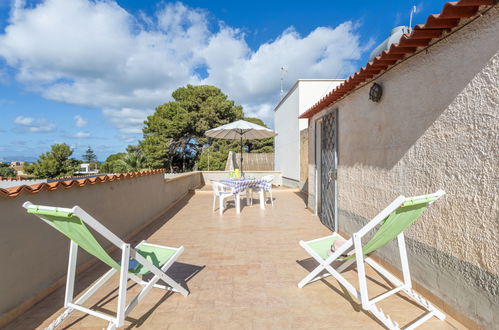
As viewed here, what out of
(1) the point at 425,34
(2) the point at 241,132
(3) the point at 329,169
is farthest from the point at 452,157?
(2) the point at 241,132

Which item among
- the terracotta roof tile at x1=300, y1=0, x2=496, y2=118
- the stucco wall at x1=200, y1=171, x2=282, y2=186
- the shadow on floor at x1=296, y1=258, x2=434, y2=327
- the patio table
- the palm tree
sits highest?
the terracotta roof tile at x1=300, y1=0, x2=496, y2=118

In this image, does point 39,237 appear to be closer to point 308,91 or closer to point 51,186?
point 51,186

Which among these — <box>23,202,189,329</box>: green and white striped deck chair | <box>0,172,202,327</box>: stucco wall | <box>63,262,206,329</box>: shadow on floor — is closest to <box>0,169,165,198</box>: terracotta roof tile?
<box>0,172,202,327</box>: stucco wall

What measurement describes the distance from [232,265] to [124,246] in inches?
78.4

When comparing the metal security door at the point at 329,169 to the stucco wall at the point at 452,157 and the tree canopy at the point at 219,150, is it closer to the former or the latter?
the stucco wall at the point at 452,157

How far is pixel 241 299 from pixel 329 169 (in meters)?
3.97

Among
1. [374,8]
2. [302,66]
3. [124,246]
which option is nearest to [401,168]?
[124,246]

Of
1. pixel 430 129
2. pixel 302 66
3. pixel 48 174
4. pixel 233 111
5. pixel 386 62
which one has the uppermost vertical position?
pixel 302 66

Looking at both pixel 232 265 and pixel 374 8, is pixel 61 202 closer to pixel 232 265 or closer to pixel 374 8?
pixel 232 265

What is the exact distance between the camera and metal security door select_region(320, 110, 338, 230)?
569 cm

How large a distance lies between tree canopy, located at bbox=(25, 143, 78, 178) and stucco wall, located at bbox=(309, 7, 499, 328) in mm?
41741

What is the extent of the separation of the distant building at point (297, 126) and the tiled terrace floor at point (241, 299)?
7.40 meters

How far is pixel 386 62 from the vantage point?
3.45 metres

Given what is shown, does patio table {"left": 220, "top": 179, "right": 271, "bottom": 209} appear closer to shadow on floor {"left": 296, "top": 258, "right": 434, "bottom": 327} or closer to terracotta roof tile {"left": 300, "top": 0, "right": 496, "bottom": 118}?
shadow on floor {"left": 296, "top": 258, "right": 434, "bottom": 327}
